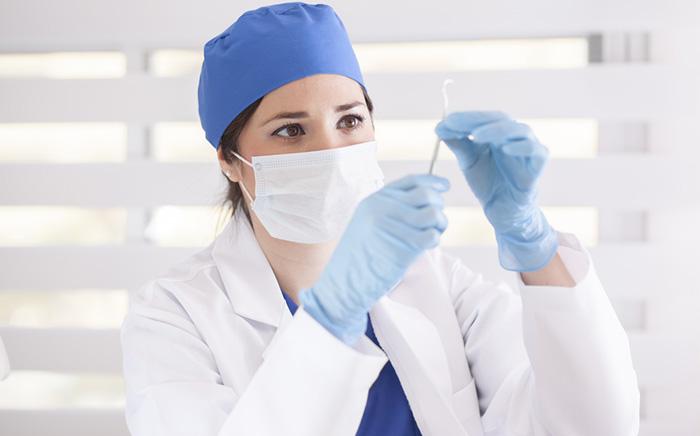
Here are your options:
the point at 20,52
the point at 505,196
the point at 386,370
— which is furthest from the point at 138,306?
the point at 20,52

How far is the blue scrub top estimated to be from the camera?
41.3 inches

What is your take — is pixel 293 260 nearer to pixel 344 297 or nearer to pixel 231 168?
pixel 231 168

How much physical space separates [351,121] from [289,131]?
126 millimetres

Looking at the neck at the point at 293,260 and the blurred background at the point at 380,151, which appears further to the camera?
the blurred background at the point at 380,151

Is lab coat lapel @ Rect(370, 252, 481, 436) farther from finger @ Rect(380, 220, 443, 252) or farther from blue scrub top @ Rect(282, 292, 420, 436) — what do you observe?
finger @ Rect(380, 220, 443, 252)

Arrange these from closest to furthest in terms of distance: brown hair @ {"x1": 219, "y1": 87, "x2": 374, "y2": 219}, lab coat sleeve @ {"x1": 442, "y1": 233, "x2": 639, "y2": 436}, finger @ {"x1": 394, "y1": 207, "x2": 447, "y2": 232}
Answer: finger @ {"x1": 394, "y1": 207, "x2": 447, "y2": 232} < lab coat sleeve @ {"x1": 442, "y1": 233, "x2": 639, "y2": 436} < brown hair @ {"x1": 219, "y1": 87, "x2": 374, "y2": 219}

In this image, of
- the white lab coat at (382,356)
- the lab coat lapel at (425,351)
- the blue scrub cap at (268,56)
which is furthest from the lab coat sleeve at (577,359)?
the blue scrub cap at (268,56)

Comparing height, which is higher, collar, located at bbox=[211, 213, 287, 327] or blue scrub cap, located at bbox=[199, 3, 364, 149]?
blue scrub cap, located at bbox=[199, 3, 364, 149]

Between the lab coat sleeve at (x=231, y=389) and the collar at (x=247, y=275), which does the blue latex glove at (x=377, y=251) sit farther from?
the collar at (x=247, y=275)

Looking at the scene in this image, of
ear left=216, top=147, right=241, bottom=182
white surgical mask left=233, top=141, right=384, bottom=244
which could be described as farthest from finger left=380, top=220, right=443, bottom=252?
ear left=216, top=147, right=241, bottom=182

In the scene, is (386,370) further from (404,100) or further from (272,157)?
(404,100)

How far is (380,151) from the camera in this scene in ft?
5.29

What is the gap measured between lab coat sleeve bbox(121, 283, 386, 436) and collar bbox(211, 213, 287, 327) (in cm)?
9

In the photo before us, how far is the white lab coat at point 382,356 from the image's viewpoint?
73 cm
